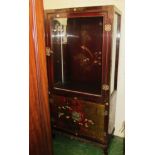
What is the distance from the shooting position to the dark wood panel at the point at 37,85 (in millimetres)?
728

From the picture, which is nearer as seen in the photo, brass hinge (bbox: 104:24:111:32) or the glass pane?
brass hinge (bbox: 104:24:111:32)

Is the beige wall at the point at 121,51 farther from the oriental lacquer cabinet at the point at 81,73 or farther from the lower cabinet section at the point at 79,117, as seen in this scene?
the lower cabinet section at the point at 79,117

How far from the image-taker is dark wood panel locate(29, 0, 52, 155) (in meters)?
0.73

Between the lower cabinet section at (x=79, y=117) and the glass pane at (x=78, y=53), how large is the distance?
6.6 inches

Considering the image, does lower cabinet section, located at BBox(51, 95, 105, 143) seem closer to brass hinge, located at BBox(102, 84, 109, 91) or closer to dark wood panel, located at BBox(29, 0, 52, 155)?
brass hinge, located at BBox(102, 84, 109, 91)

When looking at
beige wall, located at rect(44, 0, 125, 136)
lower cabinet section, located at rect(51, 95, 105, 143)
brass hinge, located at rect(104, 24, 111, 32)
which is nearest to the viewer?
brass hinge, located at rect(104, 24, 111, 32)

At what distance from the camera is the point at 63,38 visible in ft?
7.44

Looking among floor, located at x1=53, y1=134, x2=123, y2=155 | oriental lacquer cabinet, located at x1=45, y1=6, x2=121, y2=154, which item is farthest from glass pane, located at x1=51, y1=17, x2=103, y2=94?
floor, located at x1=53, y1=134, x2=123, y2=155

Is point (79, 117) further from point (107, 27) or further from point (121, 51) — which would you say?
point (107, 27)

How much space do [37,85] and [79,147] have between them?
169 centimetres

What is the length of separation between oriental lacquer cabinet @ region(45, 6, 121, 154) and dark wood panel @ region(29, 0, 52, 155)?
106 centimetres

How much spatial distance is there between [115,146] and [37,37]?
1.97 meters

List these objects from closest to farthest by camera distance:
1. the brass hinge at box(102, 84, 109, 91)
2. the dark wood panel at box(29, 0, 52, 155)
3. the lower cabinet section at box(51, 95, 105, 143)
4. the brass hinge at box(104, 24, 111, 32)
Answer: the dark wood panel at box(29, 0, 52, 155), the brass hinge at box(104, 24, 111, 32), the brass hinge at box(102, 84, 109, 91), the lower cabinet section at box(51, 95, 105, 143)
